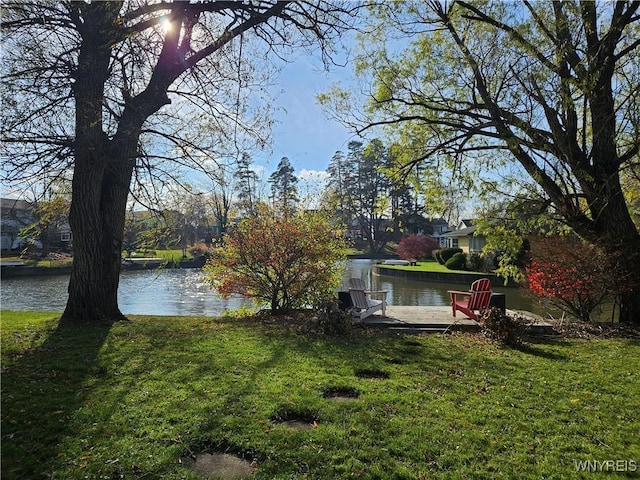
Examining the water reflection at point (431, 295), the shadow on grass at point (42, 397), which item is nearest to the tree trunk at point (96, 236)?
the shadow on grass at point (42, 397)

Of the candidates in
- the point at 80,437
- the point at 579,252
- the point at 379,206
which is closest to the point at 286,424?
the point at 80,437

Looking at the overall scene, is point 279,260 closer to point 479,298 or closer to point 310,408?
point 479,298

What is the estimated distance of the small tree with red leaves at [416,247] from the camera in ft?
130

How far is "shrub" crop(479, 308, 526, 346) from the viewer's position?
6.73m

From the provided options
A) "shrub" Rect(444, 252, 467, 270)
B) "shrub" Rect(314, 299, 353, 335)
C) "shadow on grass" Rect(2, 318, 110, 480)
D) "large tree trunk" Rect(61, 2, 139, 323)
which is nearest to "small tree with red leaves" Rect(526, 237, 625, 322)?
"shrub" Rect(314, 299, 353, 335)

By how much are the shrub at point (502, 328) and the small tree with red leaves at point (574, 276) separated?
222 centimetres

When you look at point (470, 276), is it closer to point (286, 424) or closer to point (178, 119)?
point (178, 119)

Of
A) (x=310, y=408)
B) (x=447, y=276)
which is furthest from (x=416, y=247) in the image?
(x=310, y=408)

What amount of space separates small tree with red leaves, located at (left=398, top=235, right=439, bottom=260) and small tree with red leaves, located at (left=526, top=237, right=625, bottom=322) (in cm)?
2994

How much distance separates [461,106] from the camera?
987cm

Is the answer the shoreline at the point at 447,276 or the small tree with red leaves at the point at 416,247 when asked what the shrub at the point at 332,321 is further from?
the small tree with red leaves at the point at 416,247

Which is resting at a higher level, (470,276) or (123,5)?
(123,5)

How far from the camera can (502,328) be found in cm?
686

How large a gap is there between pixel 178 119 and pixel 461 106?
21.8 ft
